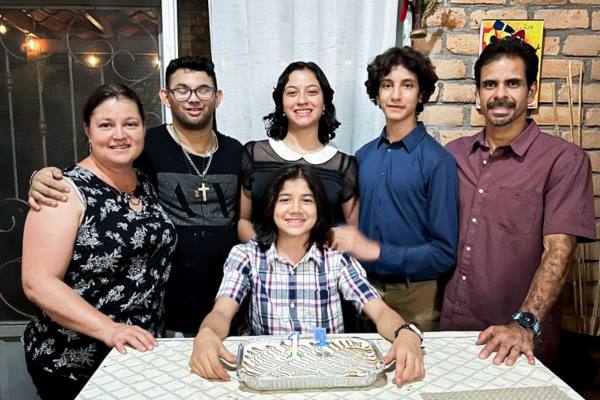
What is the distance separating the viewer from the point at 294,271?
1.63 m

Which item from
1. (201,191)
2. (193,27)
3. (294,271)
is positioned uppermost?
(193,27)

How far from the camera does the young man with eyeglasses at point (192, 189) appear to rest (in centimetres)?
187

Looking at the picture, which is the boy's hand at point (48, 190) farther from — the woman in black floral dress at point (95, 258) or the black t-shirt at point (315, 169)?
the black t-shirt at point (315, 169)

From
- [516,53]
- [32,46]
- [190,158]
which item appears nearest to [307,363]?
[190,158]

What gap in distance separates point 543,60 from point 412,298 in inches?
47.9

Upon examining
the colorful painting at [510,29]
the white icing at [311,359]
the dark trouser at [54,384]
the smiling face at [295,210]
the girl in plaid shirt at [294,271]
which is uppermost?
the colorful painting at [510,29]

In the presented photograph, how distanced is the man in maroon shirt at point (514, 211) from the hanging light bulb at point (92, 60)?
168 cm

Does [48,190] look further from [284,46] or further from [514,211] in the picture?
[514,211]

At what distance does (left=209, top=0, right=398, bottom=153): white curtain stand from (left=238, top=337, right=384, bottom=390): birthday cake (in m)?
1.21

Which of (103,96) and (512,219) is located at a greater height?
(103,96)

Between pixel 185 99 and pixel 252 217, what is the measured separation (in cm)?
49

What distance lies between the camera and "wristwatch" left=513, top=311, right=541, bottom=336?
1.46m

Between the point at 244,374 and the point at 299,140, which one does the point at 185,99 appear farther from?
the point at 244,374

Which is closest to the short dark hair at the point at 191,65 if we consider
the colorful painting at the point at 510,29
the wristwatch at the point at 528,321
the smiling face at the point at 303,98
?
the smiling face at the point at 303,98
